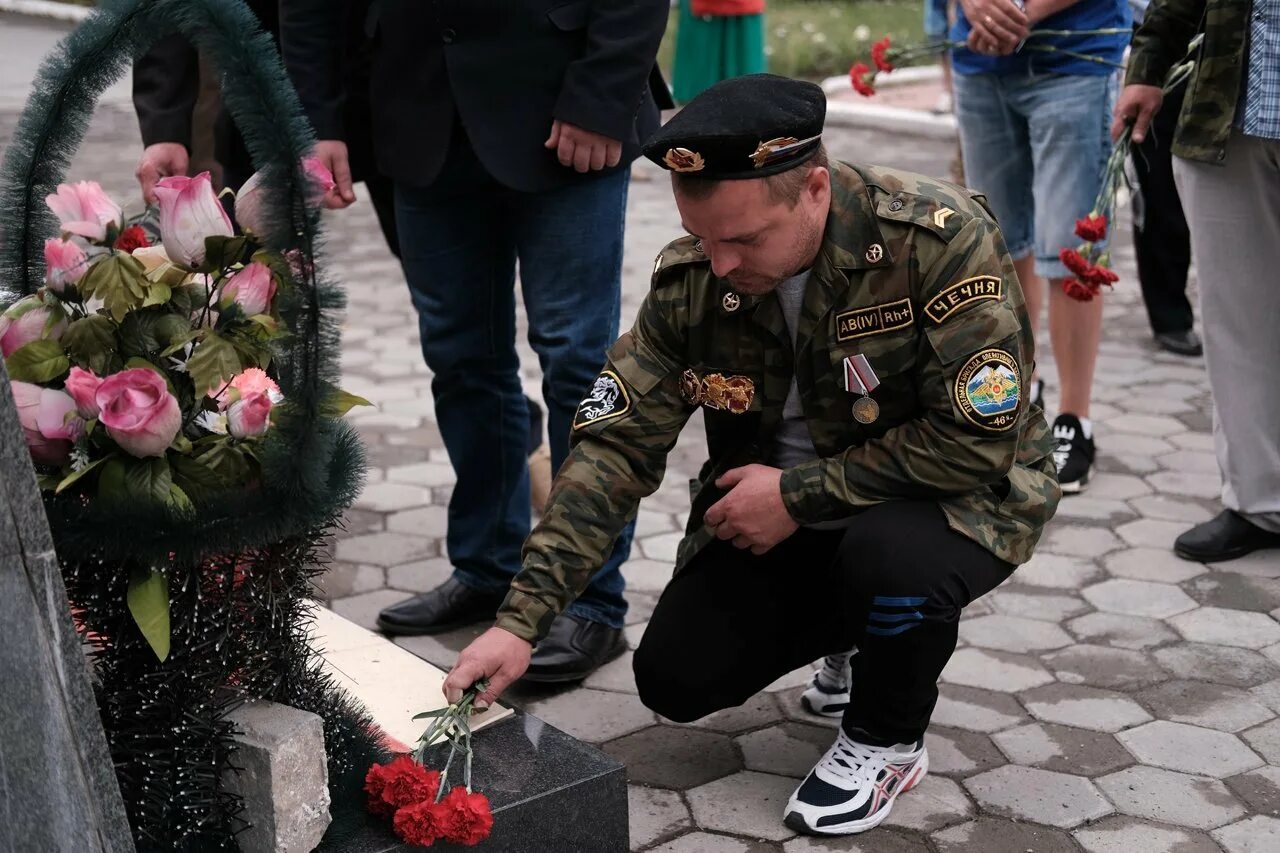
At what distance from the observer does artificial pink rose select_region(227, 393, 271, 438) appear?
72.3 inches

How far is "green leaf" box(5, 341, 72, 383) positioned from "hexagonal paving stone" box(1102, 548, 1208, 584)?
7.97ft

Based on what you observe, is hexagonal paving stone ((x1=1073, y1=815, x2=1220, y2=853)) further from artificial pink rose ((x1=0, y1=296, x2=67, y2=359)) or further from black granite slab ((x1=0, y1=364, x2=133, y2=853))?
artificial pink rose ((x1=0, y1=296, x2=67, y2=359))

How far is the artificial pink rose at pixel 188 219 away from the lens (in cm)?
191

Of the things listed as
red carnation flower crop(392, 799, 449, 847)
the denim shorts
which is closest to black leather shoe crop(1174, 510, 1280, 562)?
the denim shorts

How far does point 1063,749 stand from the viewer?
2.70 m

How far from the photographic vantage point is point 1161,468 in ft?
13.6

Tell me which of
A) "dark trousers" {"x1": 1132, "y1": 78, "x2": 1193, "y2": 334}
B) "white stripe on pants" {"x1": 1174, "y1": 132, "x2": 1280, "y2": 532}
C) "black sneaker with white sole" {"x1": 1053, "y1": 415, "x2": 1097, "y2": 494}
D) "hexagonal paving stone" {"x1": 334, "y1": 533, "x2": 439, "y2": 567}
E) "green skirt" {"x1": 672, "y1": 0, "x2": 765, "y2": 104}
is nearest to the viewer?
"white stripe on pants" {"x1": 1174, "y1": 132, "x2": 1280, "y2": 532}

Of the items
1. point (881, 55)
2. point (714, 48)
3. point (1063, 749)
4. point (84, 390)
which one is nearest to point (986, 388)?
point (1063, 749)

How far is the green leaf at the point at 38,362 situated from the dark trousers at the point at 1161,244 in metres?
4.05

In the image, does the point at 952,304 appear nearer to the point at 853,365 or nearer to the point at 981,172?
the point at 853,365

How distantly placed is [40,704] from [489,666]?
2.27 ft

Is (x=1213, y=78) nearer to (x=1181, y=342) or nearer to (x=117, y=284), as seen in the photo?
(x=1181, y=342)

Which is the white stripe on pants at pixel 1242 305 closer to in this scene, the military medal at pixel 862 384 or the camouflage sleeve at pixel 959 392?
the camouflage sleeve at pixel 959 392

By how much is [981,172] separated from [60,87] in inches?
108
